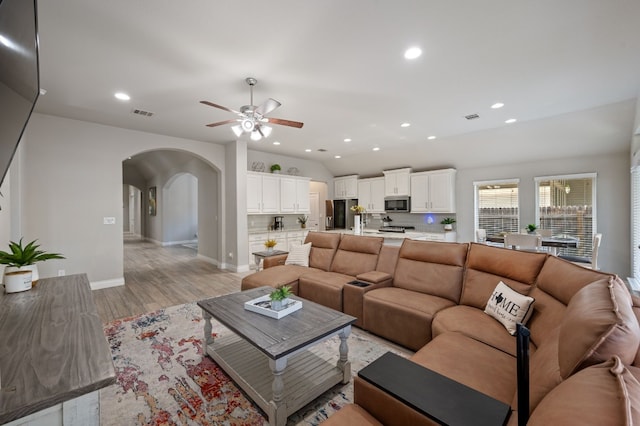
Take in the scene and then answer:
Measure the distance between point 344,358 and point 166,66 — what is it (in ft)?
11.3

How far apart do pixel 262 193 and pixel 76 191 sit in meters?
3.44

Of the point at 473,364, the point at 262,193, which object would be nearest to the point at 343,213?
the point at 262,193

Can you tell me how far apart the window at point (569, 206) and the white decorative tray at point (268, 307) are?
6021mm

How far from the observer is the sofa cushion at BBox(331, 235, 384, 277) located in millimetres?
3605

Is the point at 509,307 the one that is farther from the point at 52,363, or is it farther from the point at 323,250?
the point at 52,363

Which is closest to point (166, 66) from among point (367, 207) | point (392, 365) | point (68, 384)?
point (68, 384)

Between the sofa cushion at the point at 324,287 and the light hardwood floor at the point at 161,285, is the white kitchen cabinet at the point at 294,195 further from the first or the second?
the sofa cushion at the point at 324,287

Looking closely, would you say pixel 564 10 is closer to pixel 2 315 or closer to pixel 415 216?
pixel 2 315

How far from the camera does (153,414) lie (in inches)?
73.3

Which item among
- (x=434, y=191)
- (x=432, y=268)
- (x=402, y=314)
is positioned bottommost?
(x=402, y=314)

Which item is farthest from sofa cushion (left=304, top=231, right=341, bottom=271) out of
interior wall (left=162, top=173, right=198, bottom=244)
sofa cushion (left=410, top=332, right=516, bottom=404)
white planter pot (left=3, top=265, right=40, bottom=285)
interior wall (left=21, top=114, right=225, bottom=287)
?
interior wall (left=162, top=173, right=198, bottom=244)

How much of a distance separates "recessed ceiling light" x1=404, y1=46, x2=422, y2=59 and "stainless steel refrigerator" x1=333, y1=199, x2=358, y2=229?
6325mm

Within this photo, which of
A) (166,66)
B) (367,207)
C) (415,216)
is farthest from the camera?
(367,207)

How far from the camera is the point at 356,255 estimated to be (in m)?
3.78
